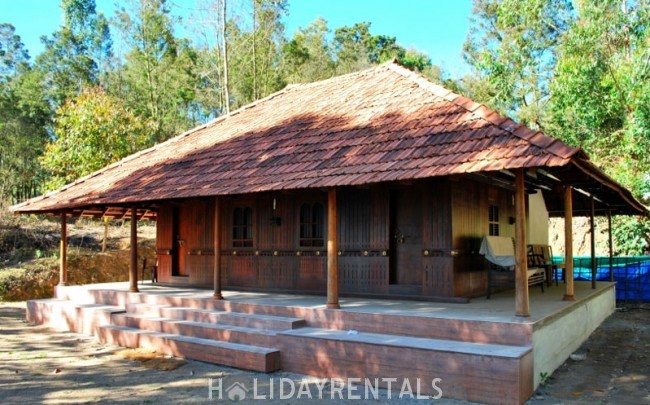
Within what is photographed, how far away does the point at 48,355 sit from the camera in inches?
339

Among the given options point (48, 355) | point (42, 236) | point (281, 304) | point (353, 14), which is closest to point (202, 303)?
point (281, 304)

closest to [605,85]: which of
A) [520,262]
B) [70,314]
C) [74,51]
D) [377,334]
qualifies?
[520,262]

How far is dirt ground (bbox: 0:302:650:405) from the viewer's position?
6.16m

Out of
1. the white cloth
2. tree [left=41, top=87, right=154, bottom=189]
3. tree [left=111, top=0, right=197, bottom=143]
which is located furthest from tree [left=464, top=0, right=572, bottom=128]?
tree [left=111, top=0, right=197, bottom=143]

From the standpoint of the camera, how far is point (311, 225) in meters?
10.3

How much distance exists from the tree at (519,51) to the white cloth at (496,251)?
1037cm

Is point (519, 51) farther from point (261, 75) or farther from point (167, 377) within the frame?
point (167, 377)

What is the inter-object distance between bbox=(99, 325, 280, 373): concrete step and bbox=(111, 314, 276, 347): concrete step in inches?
4.0

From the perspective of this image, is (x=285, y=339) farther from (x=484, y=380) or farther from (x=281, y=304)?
(x=484, y=380)

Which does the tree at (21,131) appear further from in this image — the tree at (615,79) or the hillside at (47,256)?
the tree at (615,79)

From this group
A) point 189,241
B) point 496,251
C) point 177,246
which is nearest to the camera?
point 496,251

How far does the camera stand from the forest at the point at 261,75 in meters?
14.8

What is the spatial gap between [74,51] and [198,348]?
30.2 metres

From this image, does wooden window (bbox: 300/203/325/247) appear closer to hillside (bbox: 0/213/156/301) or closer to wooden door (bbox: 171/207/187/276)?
wooden door (bbox: 171/207/187/276)
